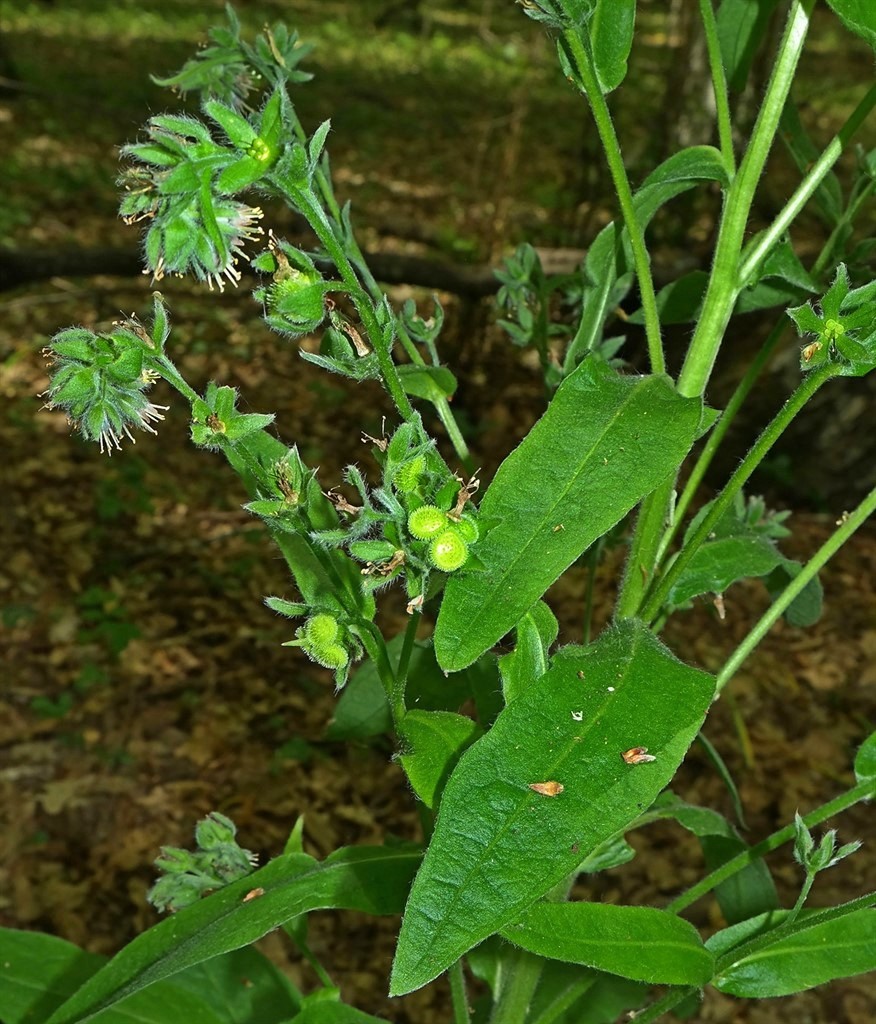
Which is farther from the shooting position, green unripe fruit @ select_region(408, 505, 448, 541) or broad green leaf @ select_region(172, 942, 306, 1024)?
broad green leaf @ select_region(172, 942, 306, 1024)

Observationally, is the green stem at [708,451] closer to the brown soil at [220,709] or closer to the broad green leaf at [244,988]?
the broad green leaf at [244,988]

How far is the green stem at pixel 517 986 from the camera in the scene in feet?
4.26

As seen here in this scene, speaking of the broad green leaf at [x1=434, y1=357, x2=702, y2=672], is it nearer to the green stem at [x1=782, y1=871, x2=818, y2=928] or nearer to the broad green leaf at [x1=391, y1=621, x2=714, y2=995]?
the broad green leaf at [x1=391, y1=621, x2=714, y2=995]

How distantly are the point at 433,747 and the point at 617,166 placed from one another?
0.55 meters

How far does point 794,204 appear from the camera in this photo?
111 cm

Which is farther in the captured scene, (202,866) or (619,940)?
(202,866)

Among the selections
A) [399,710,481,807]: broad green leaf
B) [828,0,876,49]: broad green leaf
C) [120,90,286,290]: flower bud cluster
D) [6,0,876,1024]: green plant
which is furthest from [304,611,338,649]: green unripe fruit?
[828,0,876,49]: broad green leaf

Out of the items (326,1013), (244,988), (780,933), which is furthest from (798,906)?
(244,988)

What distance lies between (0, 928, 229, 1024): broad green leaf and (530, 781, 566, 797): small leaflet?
3.08 feet

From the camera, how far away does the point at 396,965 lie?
80 centimetres

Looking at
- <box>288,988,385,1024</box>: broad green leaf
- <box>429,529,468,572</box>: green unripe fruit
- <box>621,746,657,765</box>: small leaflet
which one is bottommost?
<box>288,988,385,1024</box>: broad green leaf

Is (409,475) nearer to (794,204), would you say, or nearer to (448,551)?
(448,551)

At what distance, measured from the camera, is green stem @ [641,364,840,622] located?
91 centimetres

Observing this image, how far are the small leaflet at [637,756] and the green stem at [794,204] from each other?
21.3 inches
